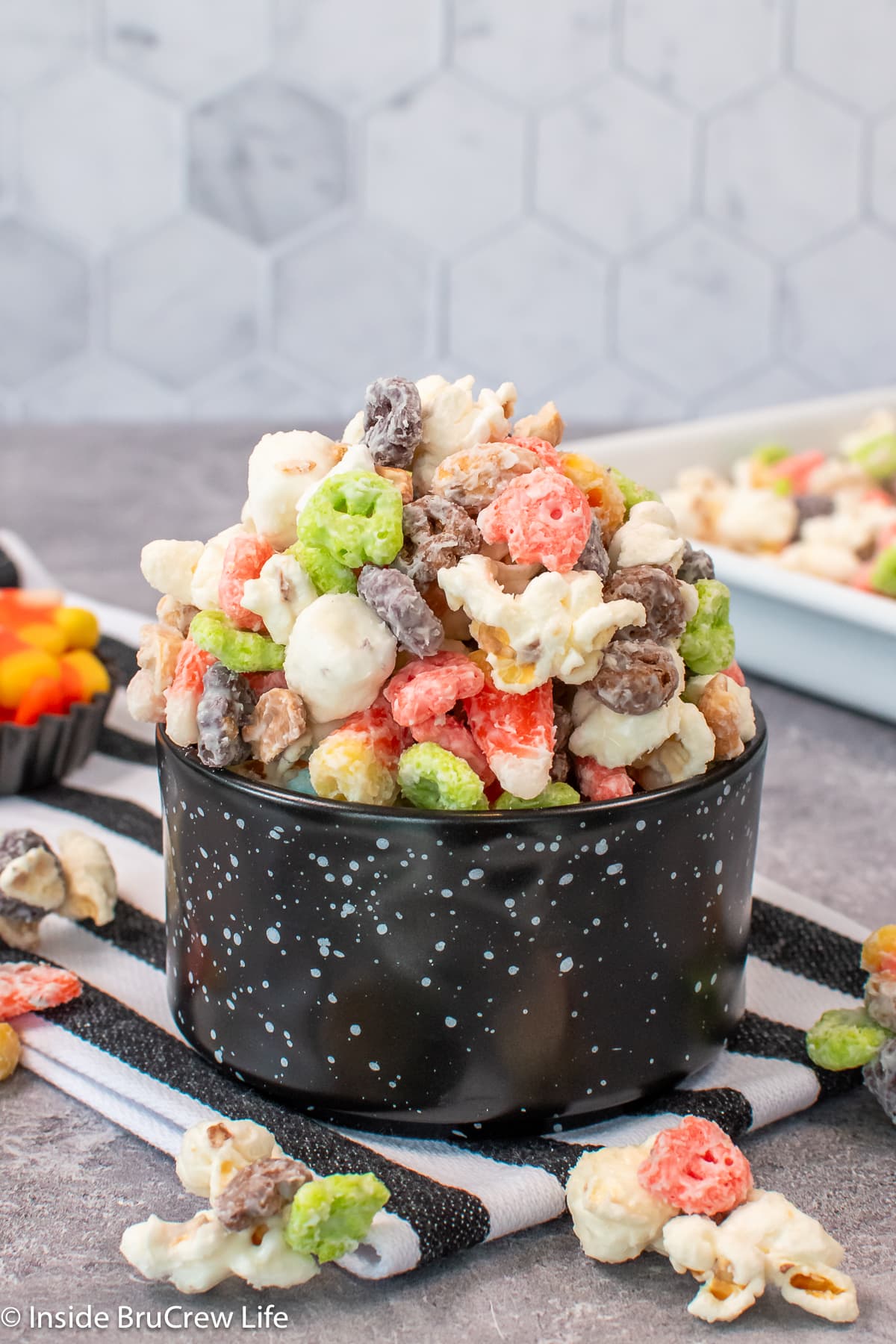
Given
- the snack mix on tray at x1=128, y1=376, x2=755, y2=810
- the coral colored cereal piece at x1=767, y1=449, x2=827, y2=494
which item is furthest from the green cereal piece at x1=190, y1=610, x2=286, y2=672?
the coral colored cereal piece at x1=767, y1=449, x2=827, y2=494

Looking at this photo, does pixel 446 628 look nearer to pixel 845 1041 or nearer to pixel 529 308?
pixel 845 1041

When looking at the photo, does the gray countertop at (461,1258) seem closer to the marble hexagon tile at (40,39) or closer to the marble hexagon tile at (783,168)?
the marble hexagon tile at (783,168)

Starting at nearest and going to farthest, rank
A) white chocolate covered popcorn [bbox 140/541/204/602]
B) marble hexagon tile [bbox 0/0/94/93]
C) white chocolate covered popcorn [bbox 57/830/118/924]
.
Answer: white chocolate covered popcorn [bbox 140/541/204/602] < white chocolate covered popcorn [bbox 57/830/118/924] < marble hexagon tile [bbox 0/0/94/93]

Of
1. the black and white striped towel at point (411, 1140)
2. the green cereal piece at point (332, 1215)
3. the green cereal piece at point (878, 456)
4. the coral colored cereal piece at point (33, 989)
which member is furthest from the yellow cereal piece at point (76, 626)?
the green cereal piece at point (878, 456)

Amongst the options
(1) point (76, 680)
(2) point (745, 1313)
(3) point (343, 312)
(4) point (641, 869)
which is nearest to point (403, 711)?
(4) point (641, 869)

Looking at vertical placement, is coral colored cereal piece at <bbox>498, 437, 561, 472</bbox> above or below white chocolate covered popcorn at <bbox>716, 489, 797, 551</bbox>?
above

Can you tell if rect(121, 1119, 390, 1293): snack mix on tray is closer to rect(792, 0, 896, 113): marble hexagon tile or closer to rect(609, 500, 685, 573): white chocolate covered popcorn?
rect(609, 500, 685, 573): white chocolate covered popcorn

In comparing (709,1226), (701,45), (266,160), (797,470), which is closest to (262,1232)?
(709,1226)
